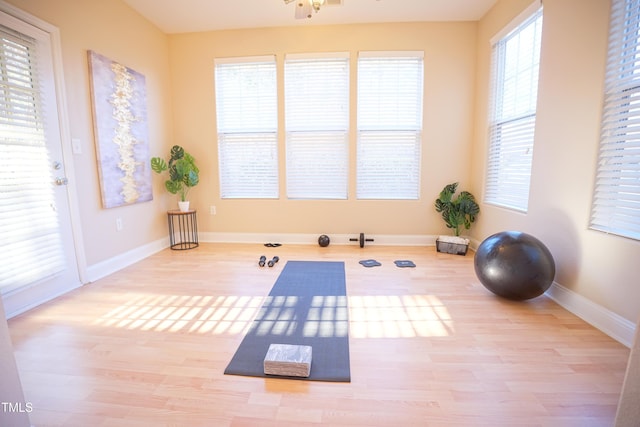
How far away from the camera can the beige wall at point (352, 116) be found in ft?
11.7

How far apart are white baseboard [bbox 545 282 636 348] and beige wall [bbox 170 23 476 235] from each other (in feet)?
5.74

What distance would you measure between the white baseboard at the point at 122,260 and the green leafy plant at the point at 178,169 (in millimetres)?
702

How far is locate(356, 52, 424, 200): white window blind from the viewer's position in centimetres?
362

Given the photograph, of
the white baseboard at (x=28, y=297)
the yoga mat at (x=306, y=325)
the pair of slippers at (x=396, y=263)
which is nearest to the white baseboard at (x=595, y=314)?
the pair of slippers at (x=396, y=263)

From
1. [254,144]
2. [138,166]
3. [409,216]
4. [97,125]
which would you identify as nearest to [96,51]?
[97,125]

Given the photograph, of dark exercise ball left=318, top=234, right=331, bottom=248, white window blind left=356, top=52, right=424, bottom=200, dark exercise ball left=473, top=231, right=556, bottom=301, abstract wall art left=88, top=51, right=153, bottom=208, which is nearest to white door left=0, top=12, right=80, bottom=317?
abstract wall art left=88, top=51, right=153, bottom=208

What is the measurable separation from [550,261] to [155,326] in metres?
2.88

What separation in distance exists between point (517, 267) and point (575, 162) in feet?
2.94

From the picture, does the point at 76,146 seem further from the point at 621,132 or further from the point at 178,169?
the point at 621,132

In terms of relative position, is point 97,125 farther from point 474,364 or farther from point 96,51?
point 474,364

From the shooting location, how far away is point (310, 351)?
1523 millimetres

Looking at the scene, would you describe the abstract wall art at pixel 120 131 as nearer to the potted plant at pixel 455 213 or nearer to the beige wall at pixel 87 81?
the beige wall at pixel 87 81

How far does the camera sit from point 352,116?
3721 mm

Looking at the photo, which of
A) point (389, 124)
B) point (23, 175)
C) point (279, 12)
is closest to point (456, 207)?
point (389, 124)
